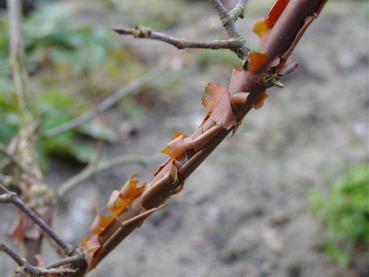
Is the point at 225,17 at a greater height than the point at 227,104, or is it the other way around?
the point at 225,17

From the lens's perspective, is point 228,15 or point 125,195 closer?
point 228,15

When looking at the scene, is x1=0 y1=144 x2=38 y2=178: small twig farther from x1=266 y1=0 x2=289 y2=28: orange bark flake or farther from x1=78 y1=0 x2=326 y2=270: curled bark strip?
x1=266 y1=0 x2=289 y2=28: orange bark flake

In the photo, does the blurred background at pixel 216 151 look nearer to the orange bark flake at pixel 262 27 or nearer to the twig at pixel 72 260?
the twig at pixel 72 260

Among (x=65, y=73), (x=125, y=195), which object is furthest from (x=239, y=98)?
(x=65, y=73)

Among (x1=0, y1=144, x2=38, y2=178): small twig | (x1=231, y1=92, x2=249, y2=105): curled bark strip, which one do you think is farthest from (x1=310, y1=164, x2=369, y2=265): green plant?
(x1=231, y1=92, x2=249, y2=105): curled bark strip

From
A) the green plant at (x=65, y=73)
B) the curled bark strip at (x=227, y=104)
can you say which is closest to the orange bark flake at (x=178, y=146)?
the curled bark strip at (x=227, y=104)

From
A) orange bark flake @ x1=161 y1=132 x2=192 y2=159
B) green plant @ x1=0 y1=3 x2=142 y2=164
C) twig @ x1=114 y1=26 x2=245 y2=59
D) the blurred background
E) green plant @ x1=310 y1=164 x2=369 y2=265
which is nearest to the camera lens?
twig @ x1=114 y1=26 x2=245 y2=59

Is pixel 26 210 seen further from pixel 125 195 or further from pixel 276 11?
pixel 276 11

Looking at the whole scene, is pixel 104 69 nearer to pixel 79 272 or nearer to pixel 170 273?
pixel 170 273
